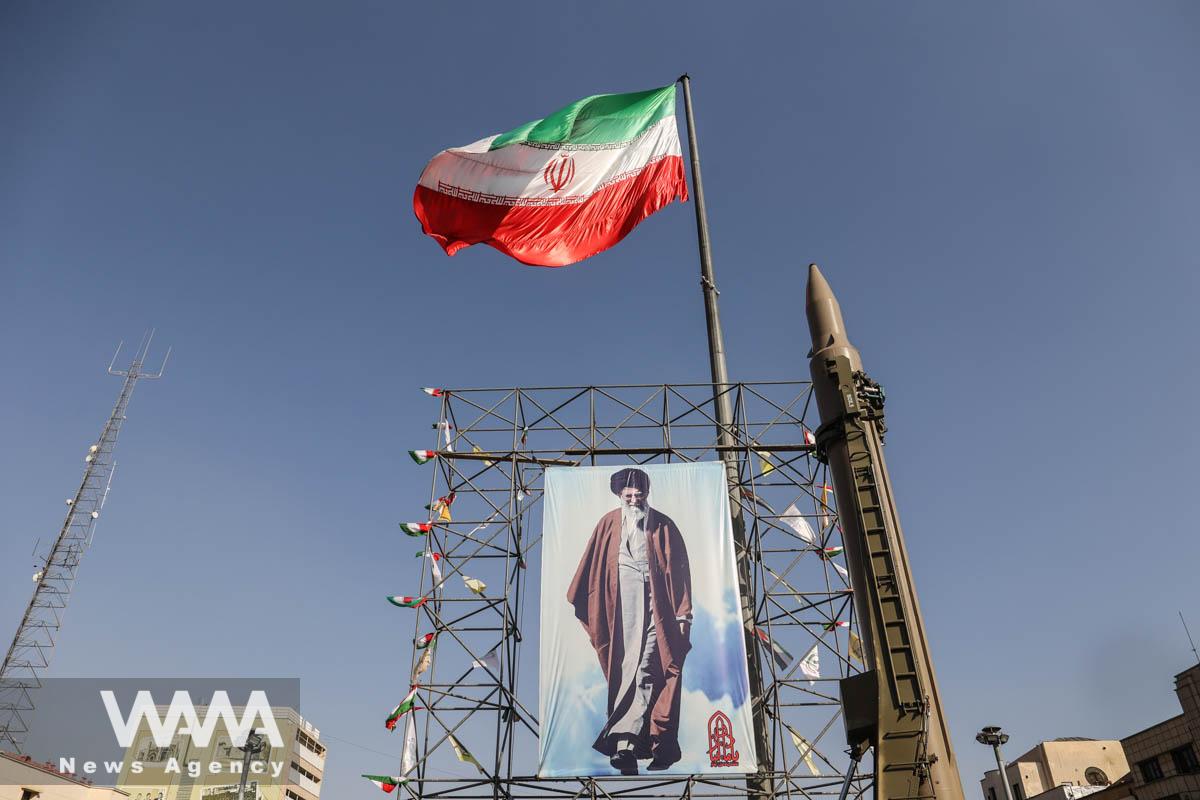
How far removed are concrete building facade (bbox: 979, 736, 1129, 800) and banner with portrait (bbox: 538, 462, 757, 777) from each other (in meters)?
46.1

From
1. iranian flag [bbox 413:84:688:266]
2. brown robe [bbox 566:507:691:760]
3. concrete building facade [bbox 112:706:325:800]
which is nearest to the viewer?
brown robe [bbox 566:507:691:760]

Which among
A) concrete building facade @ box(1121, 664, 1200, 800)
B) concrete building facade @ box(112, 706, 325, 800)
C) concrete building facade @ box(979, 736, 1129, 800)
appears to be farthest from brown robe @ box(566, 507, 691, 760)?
concrete building facade @ box(112, 706, 325, 800)

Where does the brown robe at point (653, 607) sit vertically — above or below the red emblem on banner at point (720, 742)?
above

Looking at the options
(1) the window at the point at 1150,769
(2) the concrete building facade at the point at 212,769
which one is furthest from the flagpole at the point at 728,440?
(2) the concrete building facade at the point at 212,769

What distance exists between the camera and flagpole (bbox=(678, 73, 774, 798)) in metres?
16.9

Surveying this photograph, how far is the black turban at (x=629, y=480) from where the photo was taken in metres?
19.5

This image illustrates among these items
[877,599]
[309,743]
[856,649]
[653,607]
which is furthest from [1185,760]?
[309,743]

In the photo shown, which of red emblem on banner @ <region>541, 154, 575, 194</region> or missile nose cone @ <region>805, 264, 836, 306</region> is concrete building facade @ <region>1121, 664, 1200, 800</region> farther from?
red emblem on banner @ <region>541, 154, 575, 194</region>

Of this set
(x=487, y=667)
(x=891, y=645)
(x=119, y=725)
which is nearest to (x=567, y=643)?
(x=487, y=667)

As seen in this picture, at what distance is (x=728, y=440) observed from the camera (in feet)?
66.9

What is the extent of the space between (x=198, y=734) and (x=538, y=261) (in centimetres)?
7253

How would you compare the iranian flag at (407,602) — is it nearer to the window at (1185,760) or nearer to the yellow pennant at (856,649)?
the yellow pennant at (856,649)

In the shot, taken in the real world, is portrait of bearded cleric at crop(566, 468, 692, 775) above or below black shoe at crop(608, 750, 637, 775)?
above

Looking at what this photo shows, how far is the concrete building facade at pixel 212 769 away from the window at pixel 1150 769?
62047 millimetres
